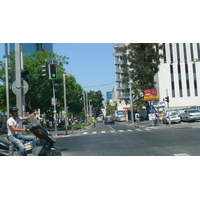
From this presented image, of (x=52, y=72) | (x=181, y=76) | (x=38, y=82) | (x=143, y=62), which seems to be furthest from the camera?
(x=181, y=76)

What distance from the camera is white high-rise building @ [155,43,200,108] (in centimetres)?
5338

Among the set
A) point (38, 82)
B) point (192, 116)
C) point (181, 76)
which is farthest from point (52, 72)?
point (181, 76)

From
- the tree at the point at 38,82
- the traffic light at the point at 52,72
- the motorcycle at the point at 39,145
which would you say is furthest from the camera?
the tree at the point at 38,82

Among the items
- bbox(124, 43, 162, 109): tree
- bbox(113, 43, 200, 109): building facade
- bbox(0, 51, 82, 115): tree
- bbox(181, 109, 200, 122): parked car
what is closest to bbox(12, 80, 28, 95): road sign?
bbox(0, 51, 82, 115): tree

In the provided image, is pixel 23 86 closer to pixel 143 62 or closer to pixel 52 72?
pixel 52 72

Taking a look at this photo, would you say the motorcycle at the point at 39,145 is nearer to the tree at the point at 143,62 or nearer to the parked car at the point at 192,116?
the parked car at the point at 192,116

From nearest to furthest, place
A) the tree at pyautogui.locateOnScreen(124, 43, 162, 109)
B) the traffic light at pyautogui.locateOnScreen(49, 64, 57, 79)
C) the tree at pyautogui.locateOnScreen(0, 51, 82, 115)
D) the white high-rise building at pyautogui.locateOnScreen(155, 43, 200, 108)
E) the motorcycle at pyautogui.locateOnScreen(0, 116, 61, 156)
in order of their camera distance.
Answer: the motorcycle at pyautogui.locateOnScreen(0, 116, 61, 156) < the traffic light at pyautogui.locateOnScreen(49, 64, 57, 79) < the tree at pyautogui.locateOnScreen(0, 51, 82, 115) < the tree at pyautogui.locateOnScreen(124, 43, 162, 109) < the white high-rise building at pyautogui.locateOnScreen(155, 43, 200, 108)

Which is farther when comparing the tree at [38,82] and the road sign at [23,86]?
the tree at [38,82]

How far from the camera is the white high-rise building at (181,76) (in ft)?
175

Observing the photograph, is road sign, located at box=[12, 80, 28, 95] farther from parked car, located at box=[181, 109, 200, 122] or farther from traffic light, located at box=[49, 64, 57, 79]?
parked car, located at box=[181, 109, 200, 122]

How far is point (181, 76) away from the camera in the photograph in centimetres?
5378

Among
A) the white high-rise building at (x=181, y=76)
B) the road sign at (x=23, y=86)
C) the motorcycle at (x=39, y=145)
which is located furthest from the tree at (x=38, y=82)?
the white high-rise building at (x=181, y=76)
